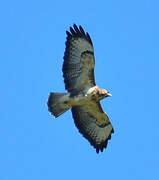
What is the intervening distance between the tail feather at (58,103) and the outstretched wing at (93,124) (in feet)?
1.89

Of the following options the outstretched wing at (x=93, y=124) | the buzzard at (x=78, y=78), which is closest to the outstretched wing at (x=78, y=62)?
the buzzard at (x=78, y=78)

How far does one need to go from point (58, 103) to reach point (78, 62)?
1.16 m

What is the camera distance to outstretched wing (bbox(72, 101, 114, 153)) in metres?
16.8

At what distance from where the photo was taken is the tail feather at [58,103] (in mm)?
16250

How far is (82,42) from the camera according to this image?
16.3 m

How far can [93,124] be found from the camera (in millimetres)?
17109

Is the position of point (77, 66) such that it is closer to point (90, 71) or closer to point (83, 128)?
point (90, 71)

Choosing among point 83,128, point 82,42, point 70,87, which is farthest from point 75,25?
point 83,128

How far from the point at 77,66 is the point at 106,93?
1072 mm

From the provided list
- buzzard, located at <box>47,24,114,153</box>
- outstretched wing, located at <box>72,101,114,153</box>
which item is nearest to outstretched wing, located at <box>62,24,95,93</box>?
buzzard, located at <box>47,24,114,153</box>

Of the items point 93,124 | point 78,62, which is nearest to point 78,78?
point 78,62

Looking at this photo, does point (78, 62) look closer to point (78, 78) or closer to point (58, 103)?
point (78, 78)

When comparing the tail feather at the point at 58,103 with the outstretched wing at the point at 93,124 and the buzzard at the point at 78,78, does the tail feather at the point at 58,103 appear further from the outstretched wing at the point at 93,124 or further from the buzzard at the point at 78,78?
the outstretched wing at the point at 93,124

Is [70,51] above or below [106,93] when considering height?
above
